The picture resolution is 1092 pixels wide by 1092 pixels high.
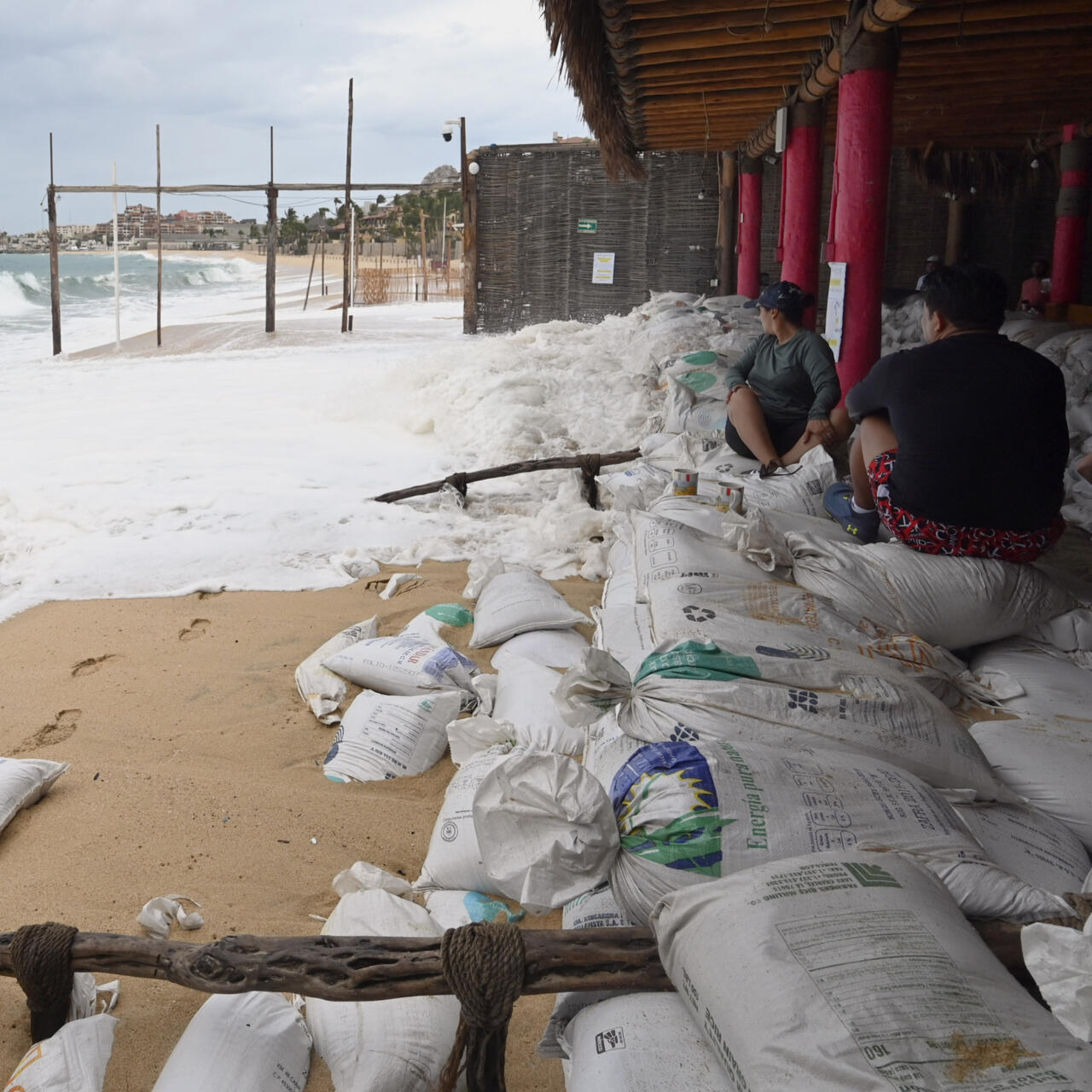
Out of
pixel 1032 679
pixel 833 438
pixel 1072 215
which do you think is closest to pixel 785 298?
pixel 833 438

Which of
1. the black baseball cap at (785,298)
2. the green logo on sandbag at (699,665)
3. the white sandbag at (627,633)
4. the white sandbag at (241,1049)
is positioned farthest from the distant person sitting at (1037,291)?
the white sandbag at (241,1049)

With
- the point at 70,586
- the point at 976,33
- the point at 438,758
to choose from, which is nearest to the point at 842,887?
the point at 438,758

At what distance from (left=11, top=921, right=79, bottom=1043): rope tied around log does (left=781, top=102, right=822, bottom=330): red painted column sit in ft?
16.5

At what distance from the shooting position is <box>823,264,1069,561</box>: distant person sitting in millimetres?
2449

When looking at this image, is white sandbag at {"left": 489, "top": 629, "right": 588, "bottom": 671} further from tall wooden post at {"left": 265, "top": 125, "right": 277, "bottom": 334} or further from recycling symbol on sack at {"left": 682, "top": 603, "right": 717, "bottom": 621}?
tall wooden post at {"left": 265, "top": 125, "right": 277, "bottom": 334}

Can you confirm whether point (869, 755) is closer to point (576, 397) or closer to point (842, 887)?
point (842, 887)

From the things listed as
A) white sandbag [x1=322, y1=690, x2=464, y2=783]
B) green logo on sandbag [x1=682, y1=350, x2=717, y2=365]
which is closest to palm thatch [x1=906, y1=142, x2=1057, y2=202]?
green logo on sandbag [x1=682, y1=350, x2=717, y2=365]

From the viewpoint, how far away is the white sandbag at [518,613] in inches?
122

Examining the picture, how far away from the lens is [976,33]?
4.49 meters

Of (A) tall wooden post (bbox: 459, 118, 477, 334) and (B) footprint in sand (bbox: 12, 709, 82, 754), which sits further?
(A) tall wooden post (bbox: 459, 118, 477, 334)

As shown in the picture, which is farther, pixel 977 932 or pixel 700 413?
pixel 700 413

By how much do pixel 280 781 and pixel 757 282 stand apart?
27.6 ft

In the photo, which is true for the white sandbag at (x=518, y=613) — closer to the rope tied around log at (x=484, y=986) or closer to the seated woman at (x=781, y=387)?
the seated woman at (x=781, y=387)

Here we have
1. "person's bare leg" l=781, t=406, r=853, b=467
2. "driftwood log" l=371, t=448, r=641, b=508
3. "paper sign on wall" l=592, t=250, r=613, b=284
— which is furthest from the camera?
"paper sign on wall" l=592, t=250, r=613, b=284
